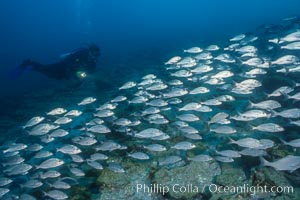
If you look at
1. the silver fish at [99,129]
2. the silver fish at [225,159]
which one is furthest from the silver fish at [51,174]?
the silver fish at [225,159]

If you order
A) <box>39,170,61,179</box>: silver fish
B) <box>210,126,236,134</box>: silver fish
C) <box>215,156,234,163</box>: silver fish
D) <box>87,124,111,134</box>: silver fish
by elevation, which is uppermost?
<box>87,124,111,134</box>: silver fish

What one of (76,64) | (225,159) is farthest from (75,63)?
(225,159)

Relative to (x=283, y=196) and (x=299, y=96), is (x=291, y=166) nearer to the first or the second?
(x=283, y=196)

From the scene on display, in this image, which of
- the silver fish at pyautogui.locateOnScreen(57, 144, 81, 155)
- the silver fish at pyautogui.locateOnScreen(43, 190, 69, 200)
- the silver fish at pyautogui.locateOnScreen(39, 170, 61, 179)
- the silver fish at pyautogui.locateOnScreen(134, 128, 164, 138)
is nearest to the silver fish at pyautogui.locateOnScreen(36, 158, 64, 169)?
the silver fish at pyautogui.locateOnScreen(39, 170, 61, 179)

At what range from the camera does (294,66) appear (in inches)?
377

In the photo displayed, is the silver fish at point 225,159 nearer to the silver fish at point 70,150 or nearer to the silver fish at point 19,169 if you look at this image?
the silver fish at point 70,150

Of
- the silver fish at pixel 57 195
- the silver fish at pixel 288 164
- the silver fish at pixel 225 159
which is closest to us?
the silver fish at pixel 288 164

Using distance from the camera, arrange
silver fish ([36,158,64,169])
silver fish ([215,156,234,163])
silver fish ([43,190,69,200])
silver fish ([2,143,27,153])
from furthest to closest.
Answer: silver fish ([2,143,27,153]) → silver fish ([36,158,64,169]) → silver fish ([215,156,234,163]) → silver fish ([43,190,69,200])

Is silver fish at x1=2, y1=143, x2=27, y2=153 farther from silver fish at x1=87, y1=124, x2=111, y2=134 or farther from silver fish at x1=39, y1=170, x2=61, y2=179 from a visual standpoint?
silver fish at x1=87, y1=124, x2=111, y2=134

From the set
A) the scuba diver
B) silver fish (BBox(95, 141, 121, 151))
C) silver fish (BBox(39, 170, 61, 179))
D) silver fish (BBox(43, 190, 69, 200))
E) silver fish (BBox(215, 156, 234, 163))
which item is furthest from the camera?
the scuba diver

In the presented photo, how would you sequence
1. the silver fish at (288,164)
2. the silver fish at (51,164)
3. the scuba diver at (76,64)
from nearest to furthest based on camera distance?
the silver fish at (288,164) → the silver fish at (51,164) → the scuba diver at (76,64)

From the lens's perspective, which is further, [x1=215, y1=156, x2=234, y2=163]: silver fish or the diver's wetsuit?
the diver's wetsuit

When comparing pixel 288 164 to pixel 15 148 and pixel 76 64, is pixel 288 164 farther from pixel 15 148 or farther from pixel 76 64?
pixel 76 64

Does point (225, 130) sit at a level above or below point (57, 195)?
above
